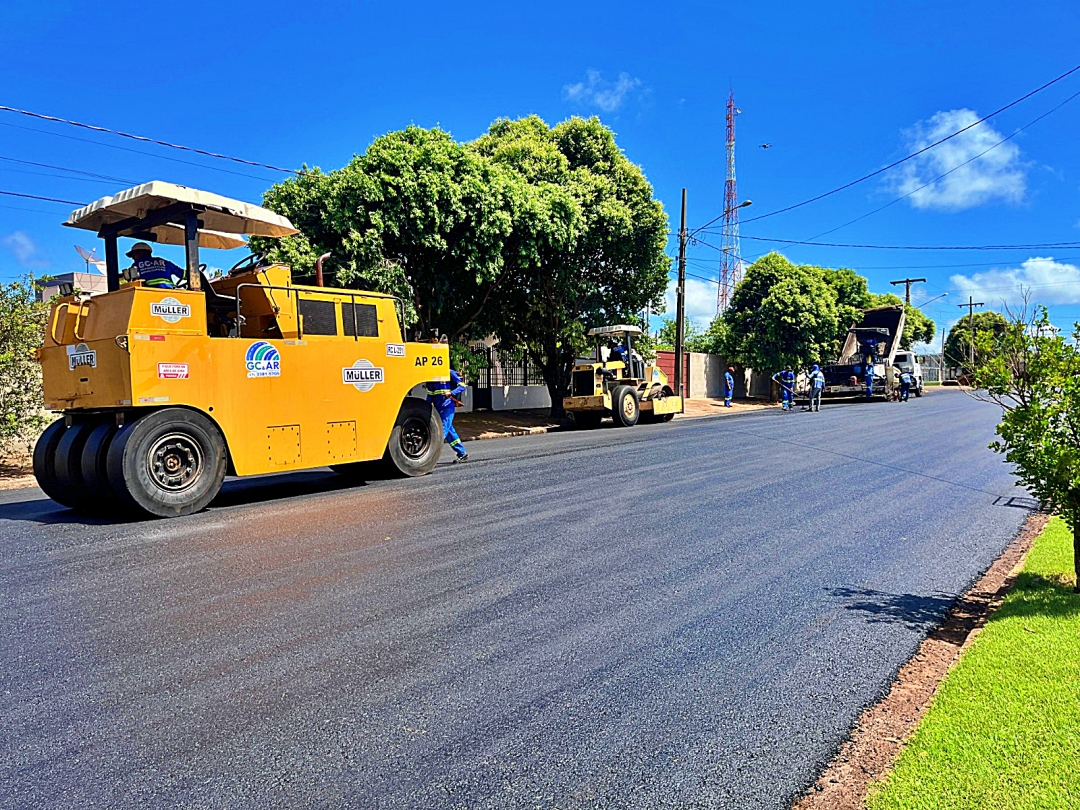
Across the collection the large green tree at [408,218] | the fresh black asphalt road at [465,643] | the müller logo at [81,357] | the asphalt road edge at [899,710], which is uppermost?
the large green tree at [408,218]

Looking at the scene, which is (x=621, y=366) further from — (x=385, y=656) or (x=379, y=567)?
Answer: (x=385, y=656)

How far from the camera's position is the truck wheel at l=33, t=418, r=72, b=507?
26.6ft

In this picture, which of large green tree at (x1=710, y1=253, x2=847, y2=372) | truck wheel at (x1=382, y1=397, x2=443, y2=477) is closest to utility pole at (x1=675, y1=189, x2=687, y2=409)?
large green tree at (x1=710, y1=253, x2=847, y2=372)

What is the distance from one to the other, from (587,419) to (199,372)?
579 inches

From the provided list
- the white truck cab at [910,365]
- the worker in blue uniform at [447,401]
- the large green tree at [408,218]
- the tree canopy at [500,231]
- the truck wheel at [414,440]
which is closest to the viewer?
the truck wheel at [414,440]

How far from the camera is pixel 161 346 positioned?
7488 mm

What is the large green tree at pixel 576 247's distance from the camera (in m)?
20.2

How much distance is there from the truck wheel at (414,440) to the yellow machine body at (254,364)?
0.97 ft

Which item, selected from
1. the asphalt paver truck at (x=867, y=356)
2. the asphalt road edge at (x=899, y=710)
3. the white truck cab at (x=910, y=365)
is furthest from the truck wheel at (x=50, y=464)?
the white truck cab at (x=910, y=365)

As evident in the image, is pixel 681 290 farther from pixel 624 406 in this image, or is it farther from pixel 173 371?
pixel 173 371

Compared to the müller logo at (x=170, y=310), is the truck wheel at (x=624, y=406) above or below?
below

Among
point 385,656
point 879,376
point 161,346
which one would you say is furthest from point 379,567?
point 879,376

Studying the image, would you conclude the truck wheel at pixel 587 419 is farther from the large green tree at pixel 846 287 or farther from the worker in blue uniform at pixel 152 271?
the large green tree at pixel 846 287

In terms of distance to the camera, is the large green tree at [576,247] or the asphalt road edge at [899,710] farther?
the large green tree at [576,247]
